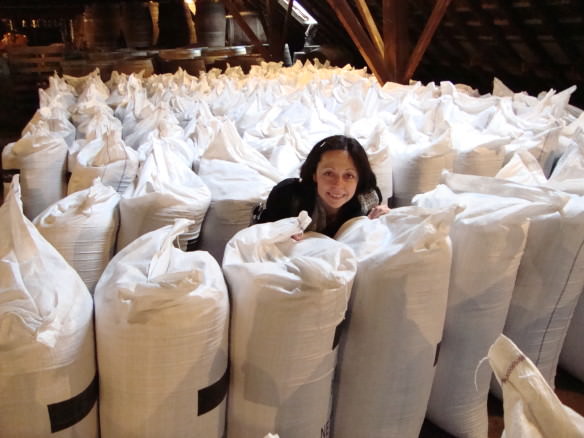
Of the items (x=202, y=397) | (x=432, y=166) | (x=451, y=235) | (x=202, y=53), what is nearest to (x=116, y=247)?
(x=202, y=397)

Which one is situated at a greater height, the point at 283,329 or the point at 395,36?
the point at 395,36

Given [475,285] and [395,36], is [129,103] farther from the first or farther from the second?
[475,285]

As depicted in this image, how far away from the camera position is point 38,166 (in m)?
2.32

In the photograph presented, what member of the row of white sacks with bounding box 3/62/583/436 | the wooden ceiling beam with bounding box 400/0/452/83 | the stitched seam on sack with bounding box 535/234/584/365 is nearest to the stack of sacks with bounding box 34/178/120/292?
the row of white sacks with bounding box 3/62/583/436

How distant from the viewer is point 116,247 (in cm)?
179

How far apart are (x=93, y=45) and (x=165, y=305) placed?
9210 mm

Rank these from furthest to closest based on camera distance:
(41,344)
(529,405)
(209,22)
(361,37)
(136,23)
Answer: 1. (136,23)
2. (209,22)
3. (361,37)
4. (41,344)
5. (529,405)

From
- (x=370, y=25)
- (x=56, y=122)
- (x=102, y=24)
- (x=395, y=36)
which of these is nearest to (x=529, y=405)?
(x=56, y=122)

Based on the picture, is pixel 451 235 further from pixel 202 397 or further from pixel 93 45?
pixel 93 45

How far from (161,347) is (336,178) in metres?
0.81

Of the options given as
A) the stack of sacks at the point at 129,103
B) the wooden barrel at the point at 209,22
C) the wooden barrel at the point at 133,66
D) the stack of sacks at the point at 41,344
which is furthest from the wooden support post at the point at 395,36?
the wooden barrel at the point at 209,22

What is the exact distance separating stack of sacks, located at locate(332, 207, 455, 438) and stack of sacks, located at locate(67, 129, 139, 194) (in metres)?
1.09

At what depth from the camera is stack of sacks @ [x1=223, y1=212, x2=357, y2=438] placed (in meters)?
1.15

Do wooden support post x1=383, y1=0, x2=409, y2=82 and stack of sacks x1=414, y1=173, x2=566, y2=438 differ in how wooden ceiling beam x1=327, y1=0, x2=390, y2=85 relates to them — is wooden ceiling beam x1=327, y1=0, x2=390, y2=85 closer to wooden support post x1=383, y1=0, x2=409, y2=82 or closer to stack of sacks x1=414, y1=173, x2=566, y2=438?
wooden support post x1=383, y1=0, x2=409, y2=82
